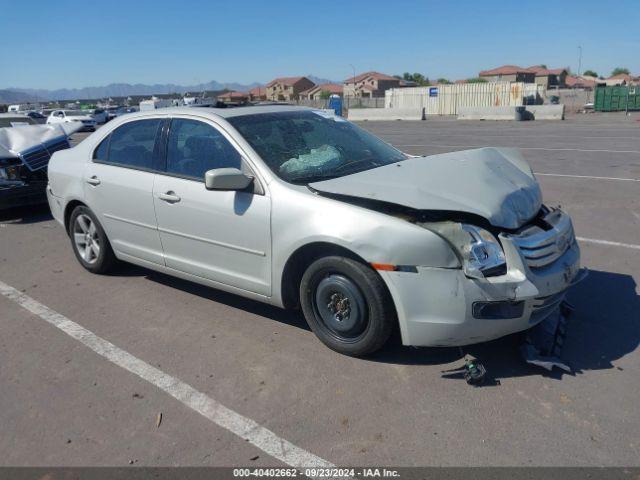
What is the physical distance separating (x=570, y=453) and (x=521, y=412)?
0.38 metres

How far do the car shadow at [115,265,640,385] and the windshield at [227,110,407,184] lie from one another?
1206mm

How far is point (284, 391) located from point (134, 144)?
2.78 m

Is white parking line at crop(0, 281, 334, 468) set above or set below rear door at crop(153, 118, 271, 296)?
below

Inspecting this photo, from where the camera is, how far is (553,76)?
325 ft

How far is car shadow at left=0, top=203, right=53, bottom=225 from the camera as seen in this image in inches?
338

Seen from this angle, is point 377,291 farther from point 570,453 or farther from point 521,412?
point 570,453

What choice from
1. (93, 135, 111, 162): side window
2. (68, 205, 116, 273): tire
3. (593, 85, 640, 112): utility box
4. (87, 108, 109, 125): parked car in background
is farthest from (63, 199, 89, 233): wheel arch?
(593, 85, 640, 112): utility box

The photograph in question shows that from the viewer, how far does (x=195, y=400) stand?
3.32 meters

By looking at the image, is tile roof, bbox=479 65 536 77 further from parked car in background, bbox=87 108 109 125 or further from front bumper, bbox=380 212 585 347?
front bumper, bbox=380 212 585 347

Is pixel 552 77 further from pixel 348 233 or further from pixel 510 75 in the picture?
pixel 348 233

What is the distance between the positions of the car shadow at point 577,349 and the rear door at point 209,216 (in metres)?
1.18

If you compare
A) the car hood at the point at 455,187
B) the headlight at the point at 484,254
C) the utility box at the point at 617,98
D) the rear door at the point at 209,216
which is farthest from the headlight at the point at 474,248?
the utility box at the point at 617,98

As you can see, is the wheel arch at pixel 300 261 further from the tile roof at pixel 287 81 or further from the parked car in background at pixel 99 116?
the tile roof at pixel 287 81

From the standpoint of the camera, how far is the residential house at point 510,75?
98.4m
